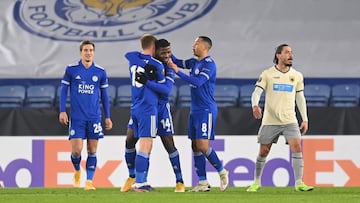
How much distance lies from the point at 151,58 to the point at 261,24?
8.83 m

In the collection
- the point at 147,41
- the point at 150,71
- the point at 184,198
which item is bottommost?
the point at 184,198

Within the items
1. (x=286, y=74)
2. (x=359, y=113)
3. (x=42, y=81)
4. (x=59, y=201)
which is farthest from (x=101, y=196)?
(x=42, y=81)

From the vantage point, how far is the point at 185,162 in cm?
1752

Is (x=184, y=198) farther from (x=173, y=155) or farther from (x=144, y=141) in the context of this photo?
(x=173, y=155)

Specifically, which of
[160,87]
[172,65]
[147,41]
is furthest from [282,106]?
[147,41]

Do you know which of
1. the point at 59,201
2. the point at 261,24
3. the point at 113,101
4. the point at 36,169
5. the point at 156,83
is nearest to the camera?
the point at 59,201

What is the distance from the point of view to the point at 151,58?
13133mm

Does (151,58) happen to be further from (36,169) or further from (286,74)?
(36,169)

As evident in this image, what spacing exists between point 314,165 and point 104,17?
21.2 feet

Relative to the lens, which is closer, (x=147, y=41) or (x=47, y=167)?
(x=147, y=41)

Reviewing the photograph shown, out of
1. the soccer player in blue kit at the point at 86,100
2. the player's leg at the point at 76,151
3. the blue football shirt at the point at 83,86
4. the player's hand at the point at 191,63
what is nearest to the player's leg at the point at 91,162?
the soccer player in blue kit at the point at 86,100

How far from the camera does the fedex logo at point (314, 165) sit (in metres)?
17.5

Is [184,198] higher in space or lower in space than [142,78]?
lower

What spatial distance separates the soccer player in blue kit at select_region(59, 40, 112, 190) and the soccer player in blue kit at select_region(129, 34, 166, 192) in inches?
48.2
